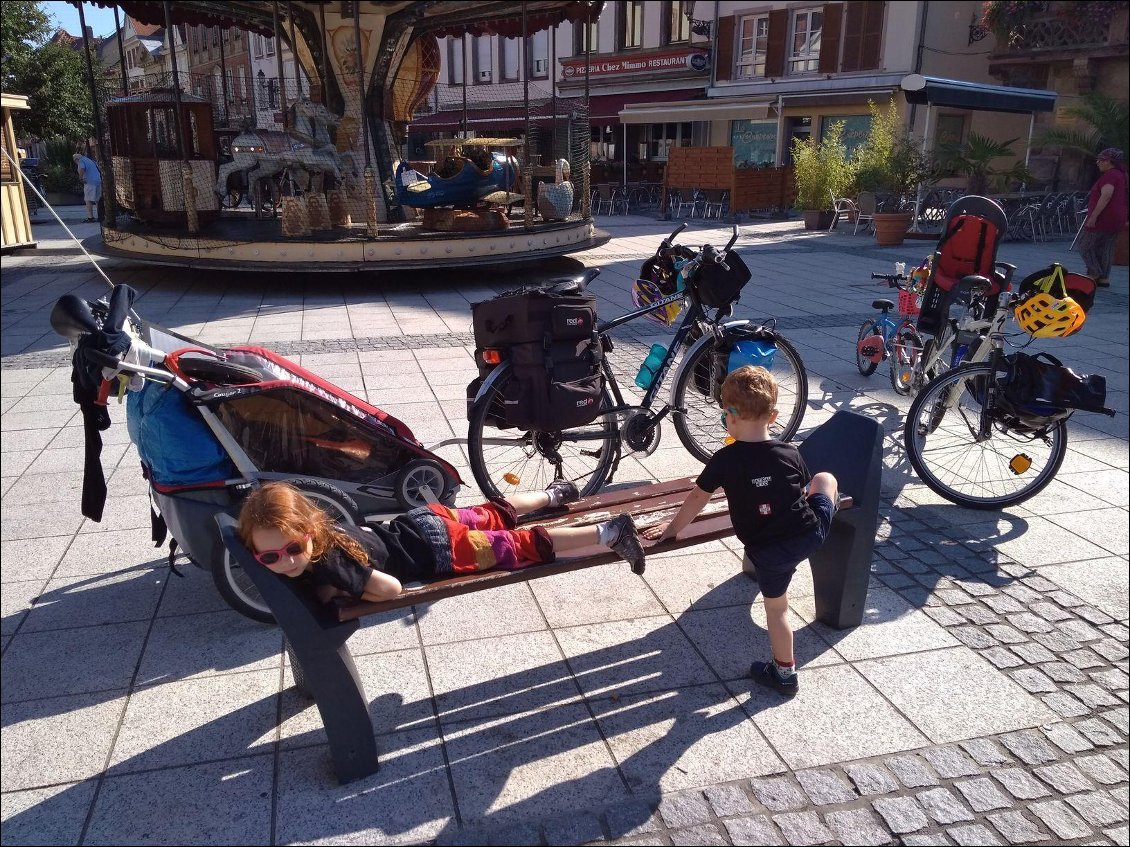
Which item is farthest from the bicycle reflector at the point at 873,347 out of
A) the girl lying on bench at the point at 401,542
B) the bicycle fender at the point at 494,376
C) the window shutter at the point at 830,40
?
the window shutter at the point at 830,40

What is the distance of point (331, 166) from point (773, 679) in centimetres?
1182

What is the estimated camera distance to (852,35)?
1417 cm

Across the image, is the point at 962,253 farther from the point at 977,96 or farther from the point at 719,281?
the point at 977,96

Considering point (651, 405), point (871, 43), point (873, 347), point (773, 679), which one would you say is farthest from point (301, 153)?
point (773, 679)

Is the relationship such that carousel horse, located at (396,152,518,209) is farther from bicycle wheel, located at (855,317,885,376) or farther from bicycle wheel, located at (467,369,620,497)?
bicycle wheel, located at (467,369,620,497)

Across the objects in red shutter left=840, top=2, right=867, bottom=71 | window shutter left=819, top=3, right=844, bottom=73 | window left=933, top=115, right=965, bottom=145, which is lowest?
window left=933, top=115, right=965, bottom=145

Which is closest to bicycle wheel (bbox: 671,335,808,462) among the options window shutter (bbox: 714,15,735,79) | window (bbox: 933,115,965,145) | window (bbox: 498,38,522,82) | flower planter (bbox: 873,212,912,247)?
flower planter (bbox: 873,212,912,247)

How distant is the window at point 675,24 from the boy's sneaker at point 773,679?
30.5 metres

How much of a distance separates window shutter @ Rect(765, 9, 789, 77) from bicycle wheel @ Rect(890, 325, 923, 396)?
16194 millimetres

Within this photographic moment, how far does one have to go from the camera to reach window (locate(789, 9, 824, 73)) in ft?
54.3

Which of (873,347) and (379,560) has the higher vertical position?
(379,560)

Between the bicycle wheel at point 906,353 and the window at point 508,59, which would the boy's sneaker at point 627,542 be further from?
the window at point 508,59

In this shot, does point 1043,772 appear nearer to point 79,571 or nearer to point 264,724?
point 264,724

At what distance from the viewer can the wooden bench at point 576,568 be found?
8.77 ft
